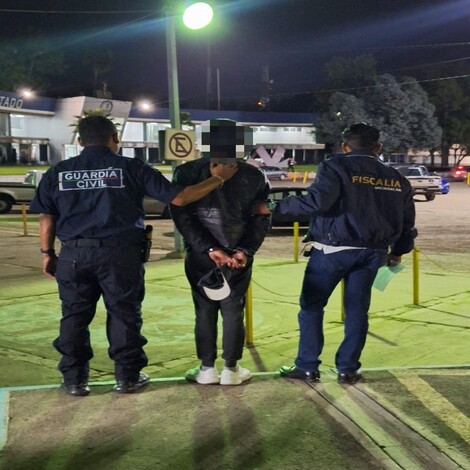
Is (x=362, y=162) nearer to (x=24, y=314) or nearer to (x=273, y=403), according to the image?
(x=273, y=403)

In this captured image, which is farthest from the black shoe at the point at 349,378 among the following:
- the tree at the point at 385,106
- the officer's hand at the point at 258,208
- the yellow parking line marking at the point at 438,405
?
the tree at the point at 385,106

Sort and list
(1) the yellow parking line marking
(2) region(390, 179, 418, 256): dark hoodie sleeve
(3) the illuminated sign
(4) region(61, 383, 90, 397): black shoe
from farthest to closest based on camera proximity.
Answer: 1. (3) the illuminated sign
2. (2) region(390, 179, 418, 256): dark hoodie sleeve
3. (4) region(61, 383, 90, 397): black shoe
4. (1) the yellow parking line marking

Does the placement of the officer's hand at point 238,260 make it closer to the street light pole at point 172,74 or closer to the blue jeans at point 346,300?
the blue jeans at point 346,300

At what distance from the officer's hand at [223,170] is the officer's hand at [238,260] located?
0.48m

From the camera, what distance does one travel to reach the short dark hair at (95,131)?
410cm

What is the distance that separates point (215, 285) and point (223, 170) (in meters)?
0.72

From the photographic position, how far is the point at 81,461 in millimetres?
3244

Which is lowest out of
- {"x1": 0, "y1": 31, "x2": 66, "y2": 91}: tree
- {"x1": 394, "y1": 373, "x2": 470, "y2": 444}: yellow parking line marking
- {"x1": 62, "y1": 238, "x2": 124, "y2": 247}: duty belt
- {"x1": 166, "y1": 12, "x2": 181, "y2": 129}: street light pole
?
{"x1": 394, "y1": 373, "x2": 470, "y2": 444}: yellow parking line marking

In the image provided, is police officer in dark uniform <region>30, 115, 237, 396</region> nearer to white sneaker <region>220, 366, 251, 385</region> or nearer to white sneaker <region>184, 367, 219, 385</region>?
white sneaker <region>184, 367, 219, 385</region>

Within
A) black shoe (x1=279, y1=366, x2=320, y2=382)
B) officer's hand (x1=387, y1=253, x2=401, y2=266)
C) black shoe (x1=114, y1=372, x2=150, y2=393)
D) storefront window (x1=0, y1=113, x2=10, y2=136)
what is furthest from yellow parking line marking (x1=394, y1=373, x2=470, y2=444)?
storefront window (x1=0, y1=113, x2=10, y2=136)

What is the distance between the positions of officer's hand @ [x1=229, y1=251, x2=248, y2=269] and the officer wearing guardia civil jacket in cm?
41

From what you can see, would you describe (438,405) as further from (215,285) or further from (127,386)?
(127,386)

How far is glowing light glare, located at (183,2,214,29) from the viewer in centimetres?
1116

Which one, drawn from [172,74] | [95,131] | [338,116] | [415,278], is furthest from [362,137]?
[338,116]
